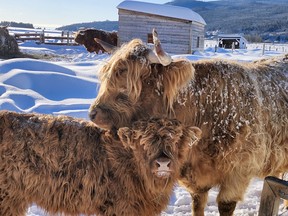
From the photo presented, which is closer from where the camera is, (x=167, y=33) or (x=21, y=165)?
(x=21, y=165)

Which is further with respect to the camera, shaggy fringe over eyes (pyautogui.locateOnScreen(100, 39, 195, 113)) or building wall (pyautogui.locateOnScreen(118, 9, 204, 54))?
building wall (pyautogui.locateOnScreen(118, 9, 204, 54))

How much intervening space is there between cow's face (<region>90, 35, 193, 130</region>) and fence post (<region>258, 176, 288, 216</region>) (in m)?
1.21

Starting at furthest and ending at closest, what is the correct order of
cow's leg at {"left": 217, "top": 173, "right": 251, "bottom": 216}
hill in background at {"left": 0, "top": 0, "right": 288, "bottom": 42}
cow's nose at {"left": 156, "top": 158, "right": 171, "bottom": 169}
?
hill in background at {"left": 0, "top": 0, "right": 288, "bottom": 42} < cow's leg at {"left": 217, "top": 173, "right": 251, "bottom": 216} < cow's nose at {"left": 156, "top": 158, "right": 171, "bottom": 169}

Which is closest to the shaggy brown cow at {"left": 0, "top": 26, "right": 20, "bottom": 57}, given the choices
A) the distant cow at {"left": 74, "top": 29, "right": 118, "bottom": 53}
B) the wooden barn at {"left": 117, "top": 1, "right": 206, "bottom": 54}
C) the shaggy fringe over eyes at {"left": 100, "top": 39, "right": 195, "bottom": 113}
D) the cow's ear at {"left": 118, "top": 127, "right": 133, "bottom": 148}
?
the distant cow at {"left": 74, "top": 29, "right": 118, "bottom": 53}

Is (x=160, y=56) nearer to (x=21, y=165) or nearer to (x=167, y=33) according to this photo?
(x=21, y=165)

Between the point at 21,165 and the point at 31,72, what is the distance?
292 inches

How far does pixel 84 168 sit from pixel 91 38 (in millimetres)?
26020

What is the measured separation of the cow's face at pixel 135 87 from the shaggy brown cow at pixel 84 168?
297 millimetres

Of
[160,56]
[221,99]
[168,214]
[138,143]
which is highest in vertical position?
[160,56]

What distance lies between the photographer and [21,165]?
3.26 m

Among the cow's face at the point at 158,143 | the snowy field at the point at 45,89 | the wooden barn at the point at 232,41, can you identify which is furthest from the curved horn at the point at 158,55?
the wooden barn at the point at 232,41

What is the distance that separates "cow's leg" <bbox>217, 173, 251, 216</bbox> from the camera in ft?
13.0

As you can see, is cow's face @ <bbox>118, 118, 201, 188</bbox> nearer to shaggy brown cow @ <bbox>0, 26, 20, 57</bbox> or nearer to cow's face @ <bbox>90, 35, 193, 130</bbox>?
cow's face @ <bbox>90, 35, 193, 130</bbox>

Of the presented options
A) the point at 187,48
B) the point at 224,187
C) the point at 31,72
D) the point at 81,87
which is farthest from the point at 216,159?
the point at 187,48
